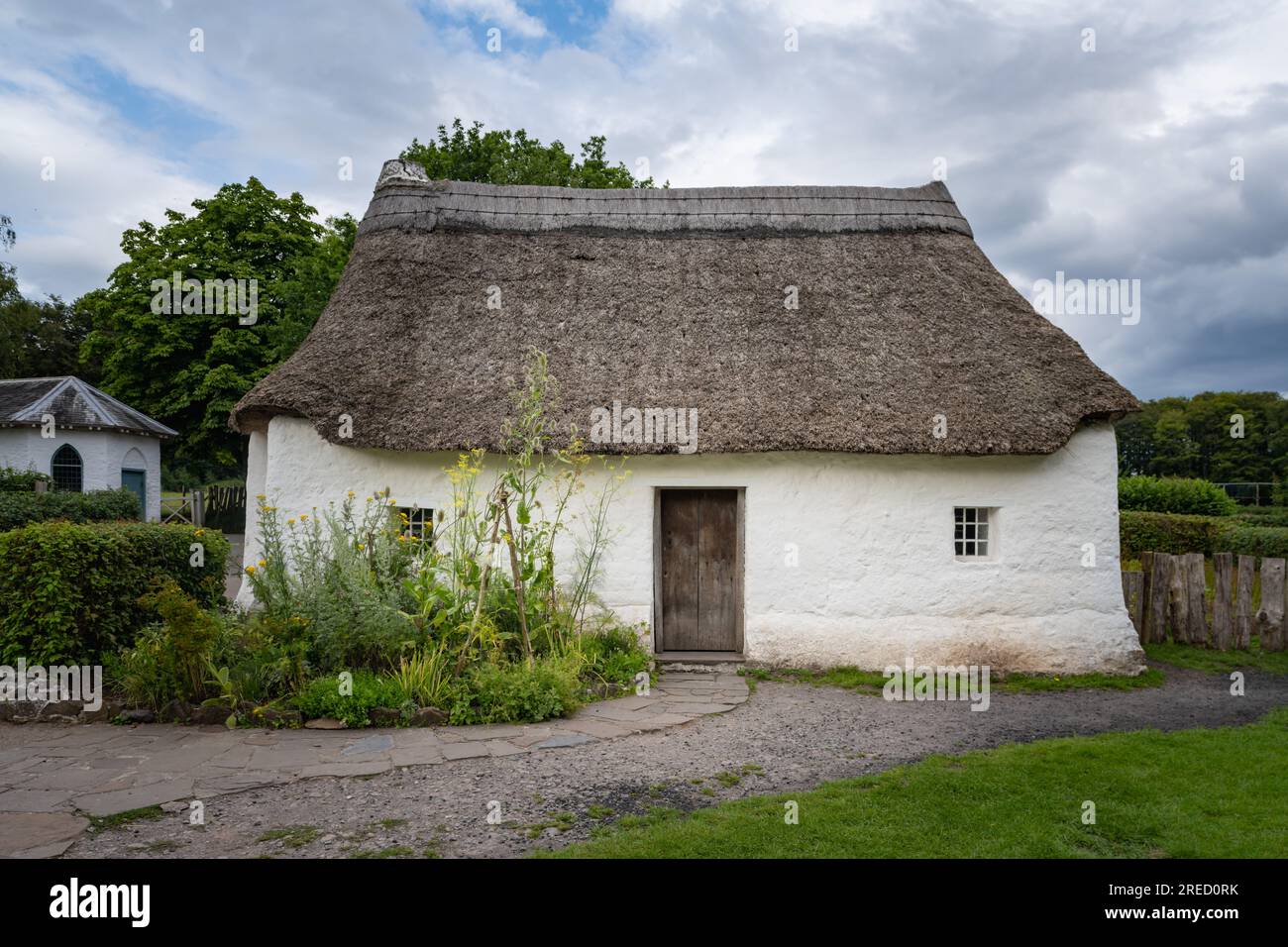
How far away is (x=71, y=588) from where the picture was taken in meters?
6.69

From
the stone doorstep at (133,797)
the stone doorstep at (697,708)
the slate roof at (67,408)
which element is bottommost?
the stone doorstep at (697,708)

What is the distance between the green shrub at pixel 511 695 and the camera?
6.53 m

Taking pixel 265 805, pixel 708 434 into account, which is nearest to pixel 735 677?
pixel 708 434

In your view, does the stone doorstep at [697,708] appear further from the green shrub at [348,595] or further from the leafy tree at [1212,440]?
the leafy tree at [1212,440]

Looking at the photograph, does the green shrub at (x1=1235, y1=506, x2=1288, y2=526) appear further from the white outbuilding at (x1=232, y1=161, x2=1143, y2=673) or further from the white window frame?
the white window frame

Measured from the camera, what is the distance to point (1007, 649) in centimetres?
883

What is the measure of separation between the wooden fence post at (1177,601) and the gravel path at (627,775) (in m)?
2.04

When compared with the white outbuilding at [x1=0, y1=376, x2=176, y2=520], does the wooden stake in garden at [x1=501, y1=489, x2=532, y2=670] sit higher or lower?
lower

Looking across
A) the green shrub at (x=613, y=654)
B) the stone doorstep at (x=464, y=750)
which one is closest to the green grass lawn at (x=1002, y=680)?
the green shrub at (x=613, y=654)

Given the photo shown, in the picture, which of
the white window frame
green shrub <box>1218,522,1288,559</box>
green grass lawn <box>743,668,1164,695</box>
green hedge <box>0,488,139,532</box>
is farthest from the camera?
green hedge <box>0,488,139,532</box>

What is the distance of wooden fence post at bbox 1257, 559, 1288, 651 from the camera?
964 centimetres

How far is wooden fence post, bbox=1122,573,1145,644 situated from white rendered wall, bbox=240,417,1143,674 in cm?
135

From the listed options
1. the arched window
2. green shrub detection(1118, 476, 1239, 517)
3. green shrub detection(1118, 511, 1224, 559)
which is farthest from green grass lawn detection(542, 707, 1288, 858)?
the arched window
